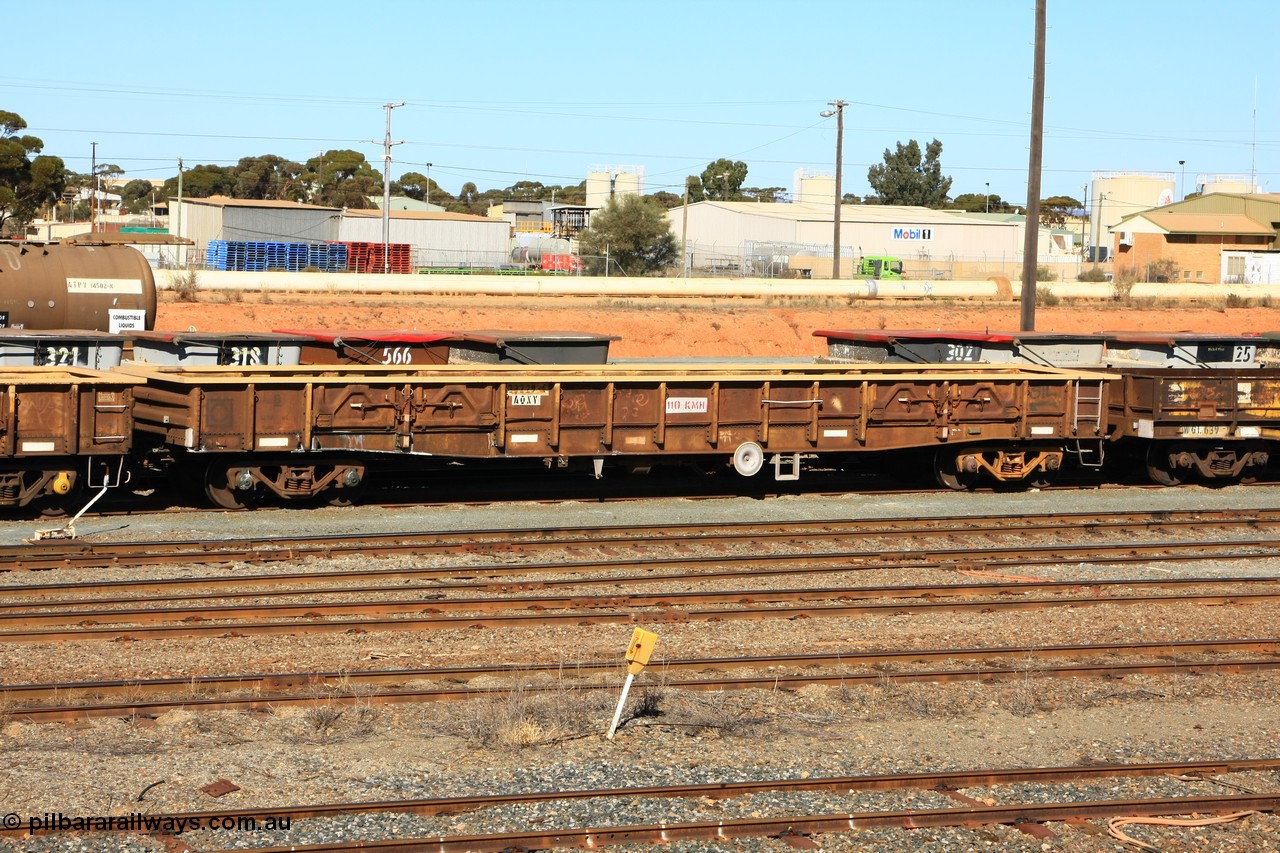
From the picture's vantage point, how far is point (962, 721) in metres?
10.3

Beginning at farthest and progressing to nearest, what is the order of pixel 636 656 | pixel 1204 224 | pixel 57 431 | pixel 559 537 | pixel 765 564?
pixel 1204 224 < pixel 559 537 < pixel 57 431 < pixel 765 564 < pixel 636 656

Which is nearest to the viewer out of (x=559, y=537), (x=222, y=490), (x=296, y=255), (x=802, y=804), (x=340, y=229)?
(x=802, y=804)

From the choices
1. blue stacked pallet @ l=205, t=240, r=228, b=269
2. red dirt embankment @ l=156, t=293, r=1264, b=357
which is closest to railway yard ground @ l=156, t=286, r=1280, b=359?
red dirt embankment @ l=156, t=293, r=1264, b=357

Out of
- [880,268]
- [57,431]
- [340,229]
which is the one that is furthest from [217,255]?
[57,431]

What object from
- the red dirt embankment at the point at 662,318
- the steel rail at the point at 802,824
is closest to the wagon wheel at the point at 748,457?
the steel rail at the point at 802,824

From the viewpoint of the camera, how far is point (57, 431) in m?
16.4

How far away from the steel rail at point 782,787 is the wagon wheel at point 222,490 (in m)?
10.8

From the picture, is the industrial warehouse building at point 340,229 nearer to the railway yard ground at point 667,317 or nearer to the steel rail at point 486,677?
the railway yard ground at point 667,317

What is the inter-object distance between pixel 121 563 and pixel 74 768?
663 cm

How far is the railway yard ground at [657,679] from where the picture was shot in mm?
8102

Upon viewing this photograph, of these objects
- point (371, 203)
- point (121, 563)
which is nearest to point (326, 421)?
point (121, 563)

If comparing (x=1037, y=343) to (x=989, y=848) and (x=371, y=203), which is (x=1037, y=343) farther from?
(x=371, y=203)

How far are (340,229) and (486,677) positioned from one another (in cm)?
7617

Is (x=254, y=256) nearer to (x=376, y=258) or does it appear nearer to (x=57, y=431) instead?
(x=376, y=258)
